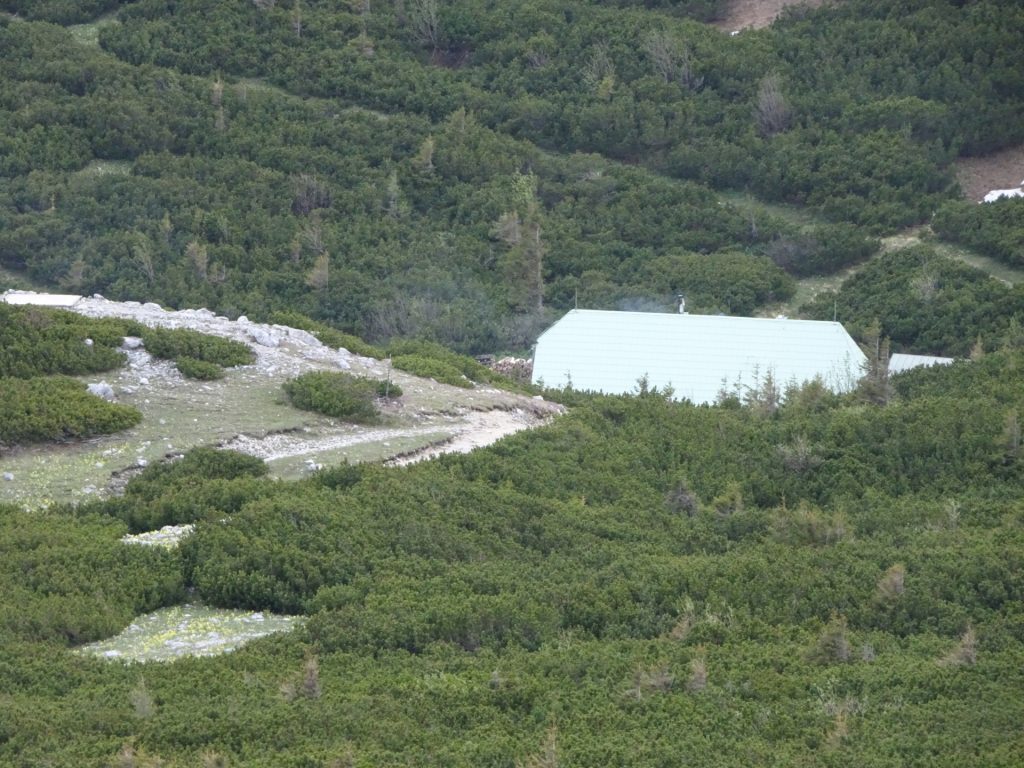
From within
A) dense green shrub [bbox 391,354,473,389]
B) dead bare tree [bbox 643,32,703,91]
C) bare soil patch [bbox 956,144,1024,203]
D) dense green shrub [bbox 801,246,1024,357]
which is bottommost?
dense green shrub [bbox 391,354,473,389]

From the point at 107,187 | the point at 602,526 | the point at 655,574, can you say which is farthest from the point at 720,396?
the point at 107,187

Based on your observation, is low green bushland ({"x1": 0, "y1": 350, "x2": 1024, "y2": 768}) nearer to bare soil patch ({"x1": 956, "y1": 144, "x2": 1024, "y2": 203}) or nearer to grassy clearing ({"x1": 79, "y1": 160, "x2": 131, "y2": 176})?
bare soil patch ({"x1": 956, "y1": 144, "x2": 1024, "y2": 203})

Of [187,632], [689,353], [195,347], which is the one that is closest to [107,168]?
[689,353]

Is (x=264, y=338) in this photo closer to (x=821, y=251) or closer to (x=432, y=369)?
(x=432, y=369)

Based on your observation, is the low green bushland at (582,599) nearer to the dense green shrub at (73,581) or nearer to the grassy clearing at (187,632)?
the dense green shrub at (73,581)

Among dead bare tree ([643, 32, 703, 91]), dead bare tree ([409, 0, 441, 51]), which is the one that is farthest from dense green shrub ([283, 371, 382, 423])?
dead bare tree ([409, 0, 441, 51])

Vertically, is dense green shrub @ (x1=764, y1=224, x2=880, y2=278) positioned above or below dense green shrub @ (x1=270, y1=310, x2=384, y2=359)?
above
